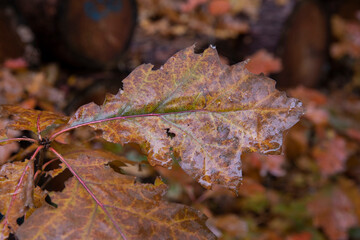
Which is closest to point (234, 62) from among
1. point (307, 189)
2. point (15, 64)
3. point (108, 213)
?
point (307, 189)

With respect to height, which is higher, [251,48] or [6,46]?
[6,46]

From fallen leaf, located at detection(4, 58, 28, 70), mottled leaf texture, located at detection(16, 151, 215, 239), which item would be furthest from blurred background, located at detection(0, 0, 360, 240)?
mottled leaf texture, located at detection(16, 151, 215, 239)

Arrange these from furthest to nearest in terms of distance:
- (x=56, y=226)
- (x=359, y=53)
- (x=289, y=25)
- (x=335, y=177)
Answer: (x=359, y=53)
(x=335, y=177)
(x=289, y=25)
(x=56, y=226)

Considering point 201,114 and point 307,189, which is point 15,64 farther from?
point 307,189

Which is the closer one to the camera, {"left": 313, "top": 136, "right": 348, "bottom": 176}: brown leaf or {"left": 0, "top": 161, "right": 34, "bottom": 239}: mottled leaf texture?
{"left": 0, "top": 161, "right": 34, "bottom": 239}: mottled leaf texture

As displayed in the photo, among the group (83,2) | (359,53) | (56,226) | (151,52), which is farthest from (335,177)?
Answer: (56,226)

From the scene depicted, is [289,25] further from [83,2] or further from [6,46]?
[6,46]

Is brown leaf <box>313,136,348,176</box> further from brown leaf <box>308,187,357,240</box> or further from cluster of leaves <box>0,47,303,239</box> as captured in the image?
cluster of leaves <box>0,47,303,239</box>
